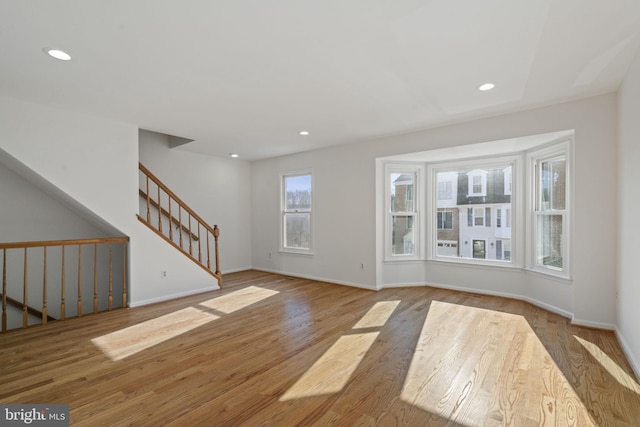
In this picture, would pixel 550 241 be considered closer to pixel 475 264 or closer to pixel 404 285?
pixel 475 264

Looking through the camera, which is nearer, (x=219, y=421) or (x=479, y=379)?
(x=219, y=421)

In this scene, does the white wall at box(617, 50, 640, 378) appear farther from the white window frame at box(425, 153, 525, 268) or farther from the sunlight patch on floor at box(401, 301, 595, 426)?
the white window frame at box(425, 153, 525, 268)

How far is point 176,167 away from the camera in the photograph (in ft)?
18.7

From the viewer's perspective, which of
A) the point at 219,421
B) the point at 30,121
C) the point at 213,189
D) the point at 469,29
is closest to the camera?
the point at 219,421

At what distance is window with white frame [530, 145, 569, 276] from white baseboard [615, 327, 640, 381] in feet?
2.89

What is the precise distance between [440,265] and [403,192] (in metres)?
1.38

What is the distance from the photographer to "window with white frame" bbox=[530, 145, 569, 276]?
12.2 ft

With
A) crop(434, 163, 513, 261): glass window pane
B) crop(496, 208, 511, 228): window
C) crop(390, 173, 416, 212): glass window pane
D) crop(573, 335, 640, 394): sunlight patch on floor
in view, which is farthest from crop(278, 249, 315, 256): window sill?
crop(573, 335, 640, 394): sunlight patch on floor

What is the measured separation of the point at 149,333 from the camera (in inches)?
124

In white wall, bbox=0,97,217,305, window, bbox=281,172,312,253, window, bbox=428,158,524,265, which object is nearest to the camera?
white wall, bbox=0,97,217,305

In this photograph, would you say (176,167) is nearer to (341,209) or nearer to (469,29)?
(341,209)

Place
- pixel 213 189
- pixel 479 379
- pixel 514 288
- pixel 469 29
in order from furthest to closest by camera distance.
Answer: pixel 213 189
pixel 514 288
pixel 479 379
pixel 469 29

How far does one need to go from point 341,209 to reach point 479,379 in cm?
351

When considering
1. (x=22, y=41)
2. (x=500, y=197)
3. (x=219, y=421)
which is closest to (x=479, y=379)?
(x=219, y=421)
